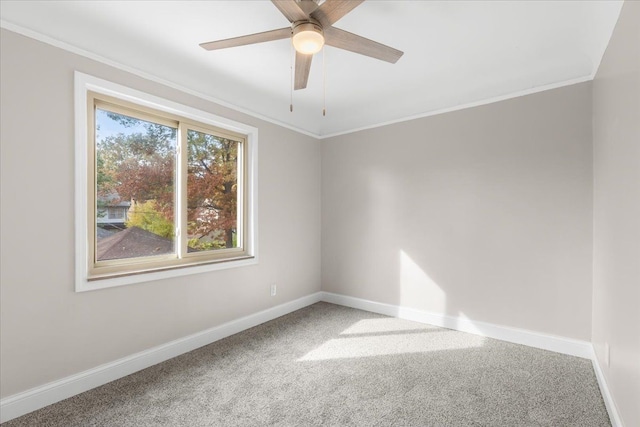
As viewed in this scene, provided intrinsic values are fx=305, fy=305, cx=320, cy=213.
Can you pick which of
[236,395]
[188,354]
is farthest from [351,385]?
[188,354]

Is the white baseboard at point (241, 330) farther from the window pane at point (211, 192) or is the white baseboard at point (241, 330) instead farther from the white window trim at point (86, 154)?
the window pane at point (211, 192)

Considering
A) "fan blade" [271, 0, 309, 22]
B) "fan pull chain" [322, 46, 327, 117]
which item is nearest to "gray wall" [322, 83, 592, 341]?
"fan pull chain" [322, 46, 327, 117]

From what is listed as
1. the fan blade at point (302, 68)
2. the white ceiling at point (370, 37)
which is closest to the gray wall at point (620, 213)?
the white ceiling at point (370, 37)

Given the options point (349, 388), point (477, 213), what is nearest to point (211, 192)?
point (349, 388)

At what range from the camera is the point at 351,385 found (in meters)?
2.21

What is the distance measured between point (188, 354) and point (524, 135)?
365 cm

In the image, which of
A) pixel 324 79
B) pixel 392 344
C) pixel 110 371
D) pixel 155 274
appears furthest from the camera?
pixel 324 79

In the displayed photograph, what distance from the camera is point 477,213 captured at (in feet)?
10.2

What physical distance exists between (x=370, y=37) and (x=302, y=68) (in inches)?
24.2

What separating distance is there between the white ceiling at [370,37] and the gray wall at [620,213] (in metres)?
0.37

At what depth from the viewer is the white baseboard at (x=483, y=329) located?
2.62m

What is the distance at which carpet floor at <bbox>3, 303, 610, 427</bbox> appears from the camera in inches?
73.0

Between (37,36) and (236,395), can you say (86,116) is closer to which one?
(37,36)

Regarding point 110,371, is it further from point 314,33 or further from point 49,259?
point 314,33
